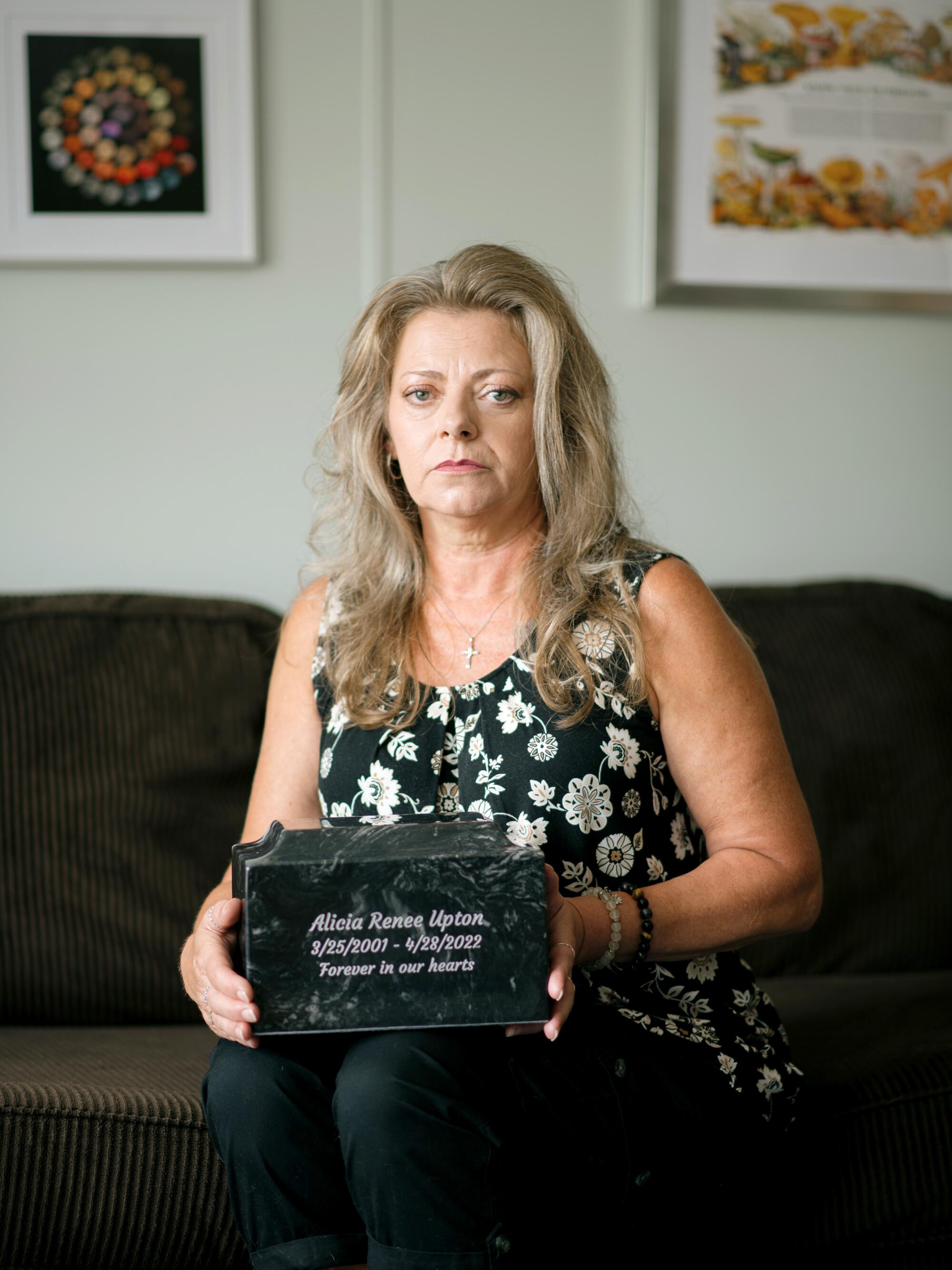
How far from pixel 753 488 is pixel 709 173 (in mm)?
537

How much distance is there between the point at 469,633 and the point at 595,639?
0.50 feet

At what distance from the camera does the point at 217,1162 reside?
1164 millimetres

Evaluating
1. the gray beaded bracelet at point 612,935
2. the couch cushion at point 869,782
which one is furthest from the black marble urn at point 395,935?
the couch cushion at point 869,782

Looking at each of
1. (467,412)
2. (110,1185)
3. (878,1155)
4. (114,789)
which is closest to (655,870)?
(878,1155)

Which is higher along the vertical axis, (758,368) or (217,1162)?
(758,368)

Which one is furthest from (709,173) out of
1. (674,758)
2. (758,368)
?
(674,758)

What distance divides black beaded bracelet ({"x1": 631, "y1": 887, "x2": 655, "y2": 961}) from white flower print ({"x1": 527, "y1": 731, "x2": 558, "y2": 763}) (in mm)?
179

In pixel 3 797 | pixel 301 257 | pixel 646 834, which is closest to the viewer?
pixel 646 834

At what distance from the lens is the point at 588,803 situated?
1164 millimetres

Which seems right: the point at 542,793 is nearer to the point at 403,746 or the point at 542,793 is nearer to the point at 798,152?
the point at 403,746

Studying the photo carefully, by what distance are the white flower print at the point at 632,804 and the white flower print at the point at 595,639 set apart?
146 mm

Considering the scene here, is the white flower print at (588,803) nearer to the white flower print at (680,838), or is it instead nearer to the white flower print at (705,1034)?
the white flower print at (680,838)

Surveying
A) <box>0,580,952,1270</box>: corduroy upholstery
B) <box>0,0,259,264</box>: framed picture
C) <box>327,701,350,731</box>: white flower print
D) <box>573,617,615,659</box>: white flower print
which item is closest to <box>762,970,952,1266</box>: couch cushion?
<box>0,580,952,1270</box>: corduroy upholstery

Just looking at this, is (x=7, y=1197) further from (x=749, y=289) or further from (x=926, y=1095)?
(x=749, y=289)
